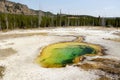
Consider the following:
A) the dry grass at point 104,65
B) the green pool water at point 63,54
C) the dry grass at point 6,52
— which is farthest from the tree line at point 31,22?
the dry grass at point 104,65

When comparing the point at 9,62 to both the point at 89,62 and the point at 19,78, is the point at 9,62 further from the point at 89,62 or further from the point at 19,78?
the point at 89,62

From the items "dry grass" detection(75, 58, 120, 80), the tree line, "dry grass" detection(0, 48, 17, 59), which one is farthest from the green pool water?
the tree line

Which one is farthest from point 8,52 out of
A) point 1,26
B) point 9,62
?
point 1,26

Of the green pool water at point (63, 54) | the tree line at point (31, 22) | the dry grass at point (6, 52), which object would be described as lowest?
the green pool water at point (63, 54)

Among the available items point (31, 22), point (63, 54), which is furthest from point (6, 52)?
point (31, 22)

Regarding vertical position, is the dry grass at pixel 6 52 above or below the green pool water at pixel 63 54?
above

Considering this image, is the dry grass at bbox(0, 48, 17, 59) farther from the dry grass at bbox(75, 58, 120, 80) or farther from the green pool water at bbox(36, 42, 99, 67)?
the dry grass at bbox(75, 58, 120, 80)

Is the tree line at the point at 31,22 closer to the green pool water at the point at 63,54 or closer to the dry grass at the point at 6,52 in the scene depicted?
the green pool water at the point at 63,54

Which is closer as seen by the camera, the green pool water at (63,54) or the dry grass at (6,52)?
the green pool water at (63,54)

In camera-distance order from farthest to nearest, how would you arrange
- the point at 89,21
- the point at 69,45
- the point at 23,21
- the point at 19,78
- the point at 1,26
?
the point at 89,21, the point at 23,21, the point at 1,26, the point at 69,45, the point at 19,78
